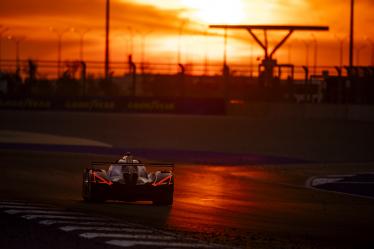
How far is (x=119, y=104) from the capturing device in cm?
5291

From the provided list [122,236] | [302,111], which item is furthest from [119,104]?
[122,236]

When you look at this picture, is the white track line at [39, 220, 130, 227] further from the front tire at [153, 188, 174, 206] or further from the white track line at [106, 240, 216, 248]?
the front tire at [153, 188, 174, 206]

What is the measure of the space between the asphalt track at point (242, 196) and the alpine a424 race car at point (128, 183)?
0.26 m

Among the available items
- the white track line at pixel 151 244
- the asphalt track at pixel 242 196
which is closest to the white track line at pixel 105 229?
the asphalt track at pixel 242 196

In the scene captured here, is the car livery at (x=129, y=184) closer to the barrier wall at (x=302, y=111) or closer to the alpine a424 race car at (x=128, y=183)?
the alpine a424 race car at (x=128, y=183)

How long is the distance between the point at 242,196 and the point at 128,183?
4.39m

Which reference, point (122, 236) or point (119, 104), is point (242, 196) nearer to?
point (122, 236)

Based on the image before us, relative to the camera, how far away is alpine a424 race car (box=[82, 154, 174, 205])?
1805 cm

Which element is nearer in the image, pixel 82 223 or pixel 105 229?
pixel 105 229

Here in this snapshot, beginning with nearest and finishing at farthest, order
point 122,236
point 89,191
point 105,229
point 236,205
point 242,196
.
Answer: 1. point 122,236
2. point 105,229
3. point 89,191
4. point 236,205
5. point 242,196

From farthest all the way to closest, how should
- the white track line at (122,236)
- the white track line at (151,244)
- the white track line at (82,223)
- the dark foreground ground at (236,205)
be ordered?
the white track line at (82,223), the dark foreground ground at (236,205), the white track line at (122,236), the white track line at (151,244)

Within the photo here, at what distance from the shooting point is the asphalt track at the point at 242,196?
14750 mm

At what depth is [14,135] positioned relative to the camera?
4353 cm

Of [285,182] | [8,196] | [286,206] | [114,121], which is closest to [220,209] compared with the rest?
[286,206]
